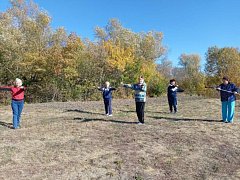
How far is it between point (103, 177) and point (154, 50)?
49.7 m

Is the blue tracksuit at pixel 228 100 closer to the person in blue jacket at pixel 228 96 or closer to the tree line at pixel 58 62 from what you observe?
the person in blue jacket at pixel 228 96

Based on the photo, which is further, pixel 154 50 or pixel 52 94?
pixel 154 50

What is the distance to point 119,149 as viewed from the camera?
32.2ft

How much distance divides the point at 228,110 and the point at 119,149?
6.08 meters

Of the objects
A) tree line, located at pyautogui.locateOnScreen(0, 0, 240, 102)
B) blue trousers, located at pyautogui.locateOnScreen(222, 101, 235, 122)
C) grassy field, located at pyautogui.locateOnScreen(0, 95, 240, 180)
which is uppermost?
tree line, located at pyautogui.locateOnScreen(0, 0, 240, 102)

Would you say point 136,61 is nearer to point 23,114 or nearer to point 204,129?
point 23,114

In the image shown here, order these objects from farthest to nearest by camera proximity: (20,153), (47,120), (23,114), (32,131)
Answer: (23,114), (47,120), (32,131), (20,153)

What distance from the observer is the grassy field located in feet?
26.7

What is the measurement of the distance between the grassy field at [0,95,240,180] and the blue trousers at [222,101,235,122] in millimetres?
391

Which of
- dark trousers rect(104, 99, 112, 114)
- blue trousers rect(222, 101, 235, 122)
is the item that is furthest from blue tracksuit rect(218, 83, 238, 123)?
dark trousers rect(104, 99, 112, 114)

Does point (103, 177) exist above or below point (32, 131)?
below

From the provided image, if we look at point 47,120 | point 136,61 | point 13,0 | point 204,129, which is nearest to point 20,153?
point 47,120

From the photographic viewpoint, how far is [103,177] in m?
7.86

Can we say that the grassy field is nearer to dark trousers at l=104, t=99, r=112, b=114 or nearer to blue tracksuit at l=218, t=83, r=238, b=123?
blue tracksuit at l=218, t=83, r=238, b=123
